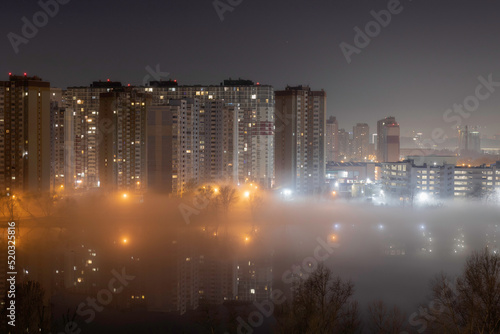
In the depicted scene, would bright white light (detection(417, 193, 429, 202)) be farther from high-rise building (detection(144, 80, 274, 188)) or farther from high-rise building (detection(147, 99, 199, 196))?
high-rise building (detection(147, 99, 199, 196))

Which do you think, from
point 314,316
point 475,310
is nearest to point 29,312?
point 314,316

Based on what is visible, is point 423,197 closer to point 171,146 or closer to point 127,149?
point 171,146

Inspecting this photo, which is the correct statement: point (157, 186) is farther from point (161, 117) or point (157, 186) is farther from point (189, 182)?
point (161, 117)

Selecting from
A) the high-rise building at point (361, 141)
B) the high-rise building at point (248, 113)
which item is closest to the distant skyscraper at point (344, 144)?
the high-rise building at point (361, 141)

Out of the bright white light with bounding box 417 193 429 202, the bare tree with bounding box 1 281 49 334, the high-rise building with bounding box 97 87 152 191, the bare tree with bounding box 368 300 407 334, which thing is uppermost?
the high-rise building with bounding box 97 87 152 191

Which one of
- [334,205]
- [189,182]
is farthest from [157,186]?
[334,205]

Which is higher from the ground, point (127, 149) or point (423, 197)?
point (127, 149)

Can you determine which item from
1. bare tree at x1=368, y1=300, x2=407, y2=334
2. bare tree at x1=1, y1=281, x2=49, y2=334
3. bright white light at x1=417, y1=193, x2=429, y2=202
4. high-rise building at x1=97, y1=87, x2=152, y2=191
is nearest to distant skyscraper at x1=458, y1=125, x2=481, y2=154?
bright white light at x1=417, y1=193, x2=429, y2=202

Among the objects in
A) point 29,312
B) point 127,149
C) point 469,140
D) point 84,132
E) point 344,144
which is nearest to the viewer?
point 29,312

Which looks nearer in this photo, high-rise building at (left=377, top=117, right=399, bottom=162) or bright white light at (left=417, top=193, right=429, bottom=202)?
bright white light at (left=417, top=193, right=429, bottom=202)
